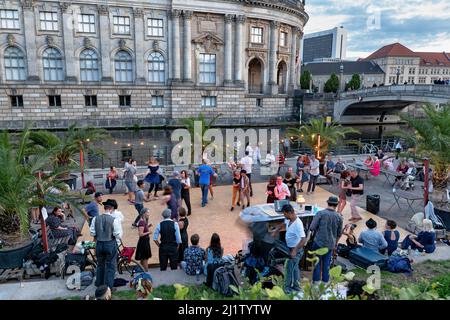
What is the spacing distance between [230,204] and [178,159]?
23.4 ft

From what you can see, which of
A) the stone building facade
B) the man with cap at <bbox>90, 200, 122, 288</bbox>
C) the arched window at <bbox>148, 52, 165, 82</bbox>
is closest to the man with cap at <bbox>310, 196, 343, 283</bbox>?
the man with cap at <bbox>90, 200, 122, 288</bbox>

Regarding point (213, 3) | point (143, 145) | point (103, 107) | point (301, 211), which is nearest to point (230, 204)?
point (301, 211)

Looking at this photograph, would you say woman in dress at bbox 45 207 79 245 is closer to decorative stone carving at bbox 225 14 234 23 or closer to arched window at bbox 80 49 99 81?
arched window at bbox 80 49 99 81

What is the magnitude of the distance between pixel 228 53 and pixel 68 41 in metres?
20.0

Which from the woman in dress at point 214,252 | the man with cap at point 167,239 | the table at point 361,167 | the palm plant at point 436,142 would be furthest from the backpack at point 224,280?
the table at point 361,167

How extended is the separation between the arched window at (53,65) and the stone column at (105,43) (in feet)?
16.3

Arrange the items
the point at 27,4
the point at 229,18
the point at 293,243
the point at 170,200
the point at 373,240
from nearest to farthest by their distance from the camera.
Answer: the point at 293,243 → the point at 373,240 → the point at 170,200 → the point at 27,4 → the point at 229,18

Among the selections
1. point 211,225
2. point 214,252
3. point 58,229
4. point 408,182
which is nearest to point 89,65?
point 211,225

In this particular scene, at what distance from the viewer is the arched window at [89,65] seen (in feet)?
147

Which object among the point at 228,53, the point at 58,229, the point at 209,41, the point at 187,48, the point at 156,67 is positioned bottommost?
the point at 58,229

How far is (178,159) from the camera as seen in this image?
2102 centimetres

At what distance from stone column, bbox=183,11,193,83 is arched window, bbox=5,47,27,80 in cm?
1913

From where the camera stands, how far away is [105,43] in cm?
4453

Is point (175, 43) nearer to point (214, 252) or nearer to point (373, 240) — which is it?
point (373, 240)
